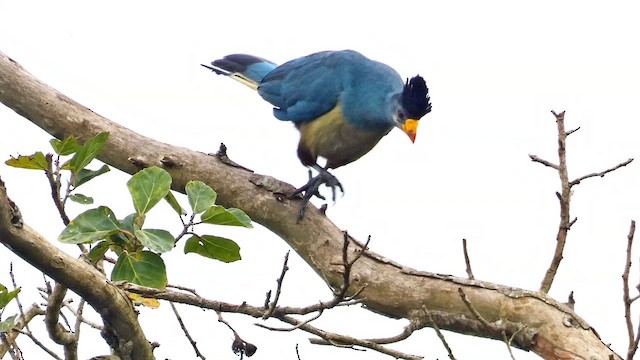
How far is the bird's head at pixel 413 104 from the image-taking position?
3.72m

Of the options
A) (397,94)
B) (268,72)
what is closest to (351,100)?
(397,94)

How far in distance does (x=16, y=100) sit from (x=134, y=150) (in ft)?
1.39

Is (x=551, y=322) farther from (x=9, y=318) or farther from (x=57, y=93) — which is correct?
(x=57, y=93)

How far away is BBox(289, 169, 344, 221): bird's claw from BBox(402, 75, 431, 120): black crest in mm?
431

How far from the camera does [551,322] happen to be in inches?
109

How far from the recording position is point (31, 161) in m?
2.11

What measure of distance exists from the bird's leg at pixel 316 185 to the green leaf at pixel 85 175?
1.12 metres

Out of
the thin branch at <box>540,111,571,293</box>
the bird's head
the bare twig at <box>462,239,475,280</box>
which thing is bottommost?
the bare twig at <box>462,239,475,280</box>

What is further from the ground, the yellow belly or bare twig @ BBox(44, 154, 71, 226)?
the yellow belly

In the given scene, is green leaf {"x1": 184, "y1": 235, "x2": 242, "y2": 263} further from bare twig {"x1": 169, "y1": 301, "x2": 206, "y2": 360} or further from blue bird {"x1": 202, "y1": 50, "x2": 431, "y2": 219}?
blue bird {"x1": 202, "y1": 50, "x2": 431, "y2": 219}

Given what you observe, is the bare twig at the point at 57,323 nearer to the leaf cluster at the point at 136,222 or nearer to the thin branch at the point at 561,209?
the leaf cluster at the point at 136,222

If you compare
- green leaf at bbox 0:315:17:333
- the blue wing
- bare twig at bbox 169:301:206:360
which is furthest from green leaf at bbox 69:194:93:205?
the blue wing

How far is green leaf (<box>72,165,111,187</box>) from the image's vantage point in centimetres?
217

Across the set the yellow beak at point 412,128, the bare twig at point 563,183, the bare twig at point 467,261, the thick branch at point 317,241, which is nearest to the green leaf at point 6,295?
the thick branch at point 317,241
